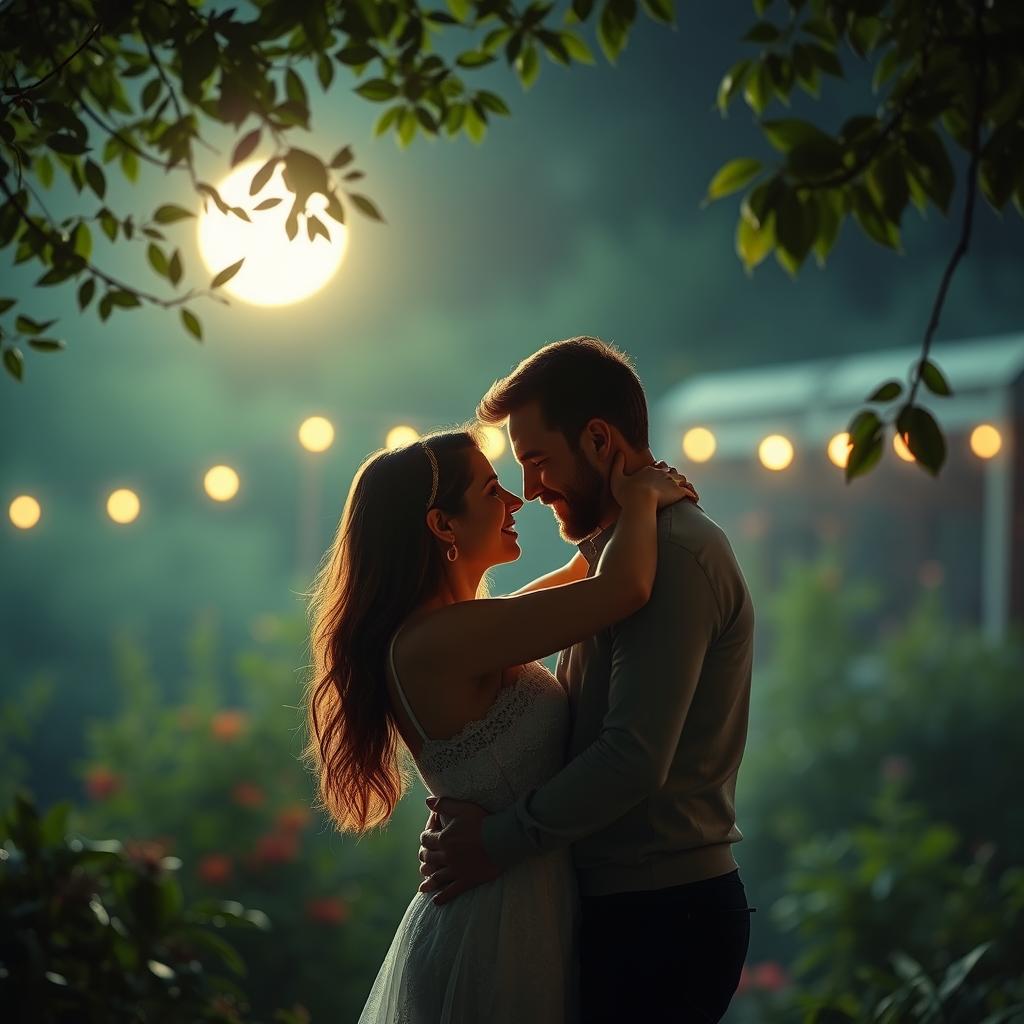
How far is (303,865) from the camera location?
4.52 meters

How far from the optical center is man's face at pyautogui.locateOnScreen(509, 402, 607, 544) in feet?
5.98

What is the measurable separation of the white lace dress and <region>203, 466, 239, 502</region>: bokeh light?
5.94 ft

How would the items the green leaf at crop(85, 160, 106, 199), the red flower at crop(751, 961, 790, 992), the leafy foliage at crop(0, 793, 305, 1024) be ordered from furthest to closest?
1. the red flower at crop(751, 961, 790, 992)
2. the leafy foliage at crop(0, 793, 305, 1024)
3. the green leaf at crop(85, 160, 106, 199)

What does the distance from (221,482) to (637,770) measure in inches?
84.1

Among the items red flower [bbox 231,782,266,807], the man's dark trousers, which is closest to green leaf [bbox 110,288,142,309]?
the man's dark trousers

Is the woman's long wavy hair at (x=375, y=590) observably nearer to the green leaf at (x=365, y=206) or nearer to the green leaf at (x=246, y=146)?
the green leaf at (x=365, y=206)

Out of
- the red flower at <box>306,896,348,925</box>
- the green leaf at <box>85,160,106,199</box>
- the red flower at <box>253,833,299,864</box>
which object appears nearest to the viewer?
the green leaf at <box>85,160,106,199</box>

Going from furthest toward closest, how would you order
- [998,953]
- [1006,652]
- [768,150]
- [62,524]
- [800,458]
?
[768,150] → [62,524] → [800,458] → [1006,652] → [998,953]

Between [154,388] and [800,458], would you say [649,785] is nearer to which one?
[800,458]

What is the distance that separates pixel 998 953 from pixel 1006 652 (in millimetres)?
3433

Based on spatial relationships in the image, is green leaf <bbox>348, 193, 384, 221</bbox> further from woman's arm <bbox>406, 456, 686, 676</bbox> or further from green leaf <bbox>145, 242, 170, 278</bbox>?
woman's arm <bbox>406, 456, 686, 676</bbox>

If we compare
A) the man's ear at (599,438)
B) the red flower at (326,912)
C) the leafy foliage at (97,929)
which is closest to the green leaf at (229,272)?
the man's ear at (599,438)

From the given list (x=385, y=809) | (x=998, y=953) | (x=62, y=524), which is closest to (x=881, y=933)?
(x=998, y=953)

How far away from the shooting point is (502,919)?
1.71m
